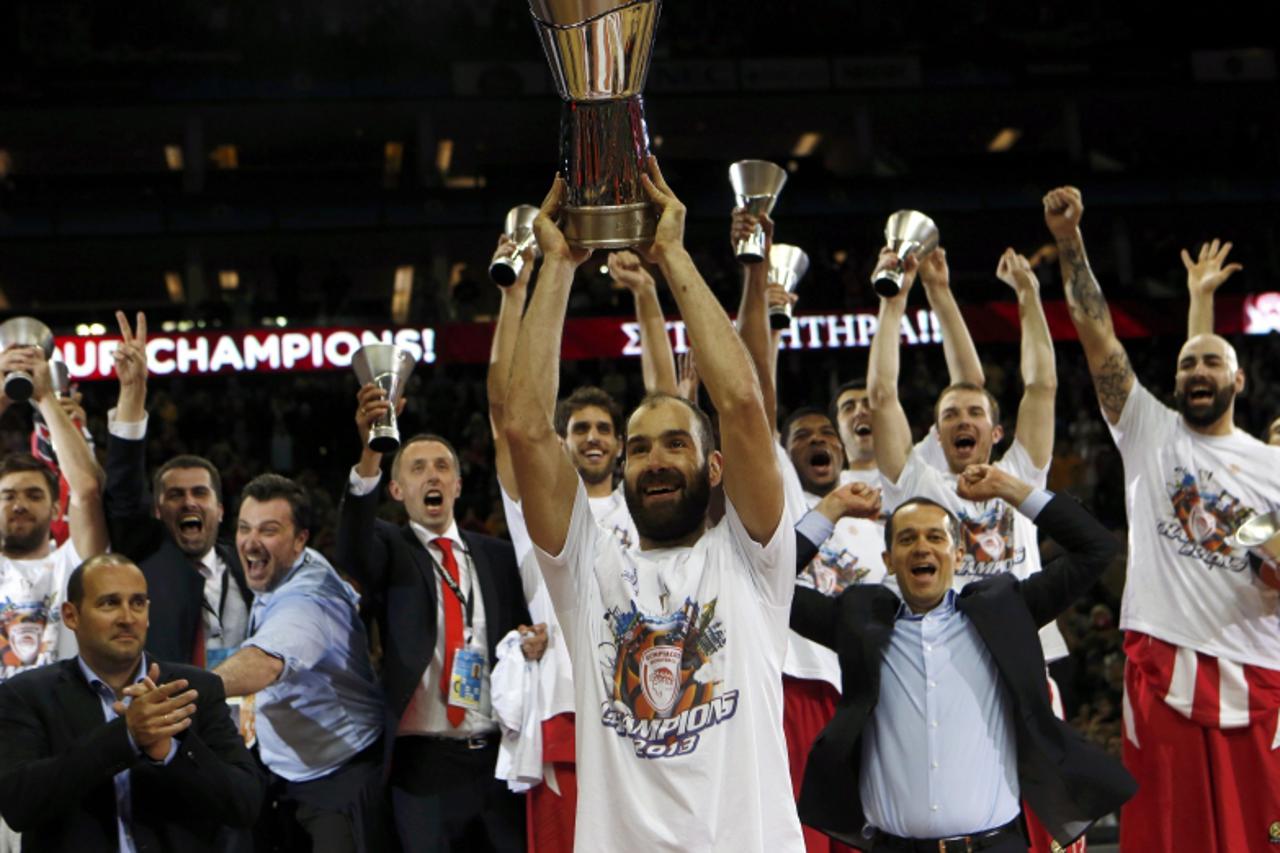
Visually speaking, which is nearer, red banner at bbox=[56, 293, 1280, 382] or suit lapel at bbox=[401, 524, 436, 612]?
suit lapel at bbox=[401, 524, 436, 612]

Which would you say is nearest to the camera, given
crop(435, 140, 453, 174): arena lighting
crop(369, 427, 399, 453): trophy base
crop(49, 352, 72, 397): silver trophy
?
crop(369, 427, 399, 453): trophy base

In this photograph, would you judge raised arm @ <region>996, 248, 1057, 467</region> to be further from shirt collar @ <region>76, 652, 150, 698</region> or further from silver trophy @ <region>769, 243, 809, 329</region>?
shirt collar @ <region>76, 652, 150, 698</region>

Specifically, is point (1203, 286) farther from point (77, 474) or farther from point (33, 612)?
point (33, 612)

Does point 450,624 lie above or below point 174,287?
below

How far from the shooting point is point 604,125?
2836 mm

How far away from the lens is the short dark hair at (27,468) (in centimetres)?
461

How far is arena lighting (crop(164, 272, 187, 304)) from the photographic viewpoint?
21.2 metres

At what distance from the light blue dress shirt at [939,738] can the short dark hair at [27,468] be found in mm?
2709

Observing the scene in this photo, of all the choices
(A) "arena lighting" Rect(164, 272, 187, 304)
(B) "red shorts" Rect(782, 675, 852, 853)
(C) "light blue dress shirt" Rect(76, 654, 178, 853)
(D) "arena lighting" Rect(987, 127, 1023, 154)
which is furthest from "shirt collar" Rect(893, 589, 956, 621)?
(D) "arena lighting" Rect(987, 127, 1023, 154)

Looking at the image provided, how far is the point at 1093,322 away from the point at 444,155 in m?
17.4

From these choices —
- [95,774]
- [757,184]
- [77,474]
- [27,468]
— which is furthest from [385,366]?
[95,774]

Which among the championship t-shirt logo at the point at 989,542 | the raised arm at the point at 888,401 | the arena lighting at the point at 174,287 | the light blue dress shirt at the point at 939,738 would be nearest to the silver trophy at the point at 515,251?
the raised arm at the point at 888,401

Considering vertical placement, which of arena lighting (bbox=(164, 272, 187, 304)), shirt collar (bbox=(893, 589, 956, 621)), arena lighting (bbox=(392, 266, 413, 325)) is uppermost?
arena lighting (bbox=(164, 272, 187, 304))

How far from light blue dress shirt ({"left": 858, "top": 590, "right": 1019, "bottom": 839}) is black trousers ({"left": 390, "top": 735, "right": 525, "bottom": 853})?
4.00 feet
